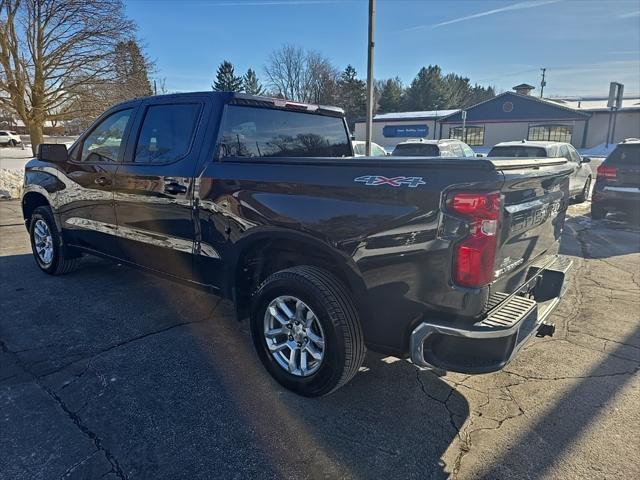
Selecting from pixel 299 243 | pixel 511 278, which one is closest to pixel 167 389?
pixel 299 243

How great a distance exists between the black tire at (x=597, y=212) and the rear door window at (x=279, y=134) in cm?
685

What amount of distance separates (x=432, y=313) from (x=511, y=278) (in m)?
0.64

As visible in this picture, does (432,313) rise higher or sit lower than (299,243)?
lower

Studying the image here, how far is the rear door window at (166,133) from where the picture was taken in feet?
11.6

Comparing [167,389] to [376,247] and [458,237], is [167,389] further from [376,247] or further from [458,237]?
[458,237]

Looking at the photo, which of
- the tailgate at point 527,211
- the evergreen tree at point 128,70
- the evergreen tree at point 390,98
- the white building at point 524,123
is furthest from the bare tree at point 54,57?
the evergreen tree at point 390,98

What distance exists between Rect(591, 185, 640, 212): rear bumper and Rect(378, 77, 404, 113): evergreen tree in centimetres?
6260

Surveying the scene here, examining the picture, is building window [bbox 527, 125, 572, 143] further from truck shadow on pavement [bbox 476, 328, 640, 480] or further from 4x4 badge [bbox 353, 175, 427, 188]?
4x4 badge [bbox 353, 175, 427, 188]

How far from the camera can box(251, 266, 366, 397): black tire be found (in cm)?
264

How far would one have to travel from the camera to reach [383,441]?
255 centimetres

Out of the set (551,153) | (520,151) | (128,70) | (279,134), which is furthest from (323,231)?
(128,70)

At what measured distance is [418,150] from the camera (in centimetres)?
1197

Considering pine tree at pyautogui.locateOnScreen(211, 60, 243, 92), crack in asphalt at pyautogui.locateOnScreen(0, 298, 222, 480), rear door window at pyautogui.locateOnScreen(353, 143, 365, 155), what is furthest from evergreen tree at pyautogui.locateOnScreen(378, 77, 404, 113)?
crack in asphalt at pyautogui.locateOnScreen(0, 298, 222, 480)

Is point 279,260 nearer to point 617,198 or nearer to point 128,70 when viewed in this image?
point 617,198
